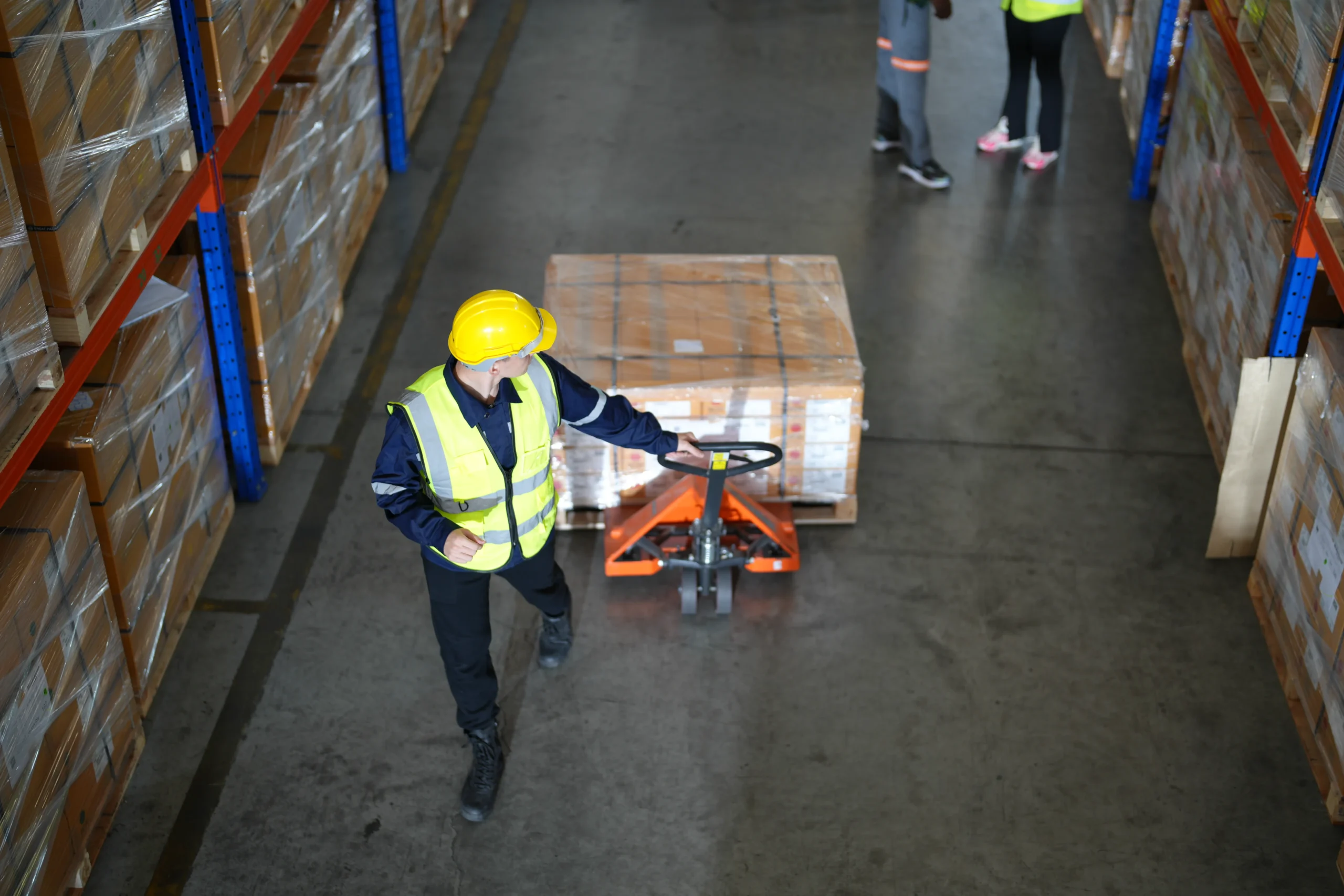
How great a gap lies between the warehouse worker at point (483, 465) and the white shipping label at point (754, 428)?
3.27 feet

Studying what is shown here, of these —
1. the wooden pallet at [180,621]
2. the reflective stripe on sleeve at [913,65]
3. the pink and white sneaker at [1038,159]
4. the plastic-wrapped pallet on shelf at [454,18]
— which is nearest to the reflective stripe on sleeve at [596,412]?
the wooden pallet at [180,621]

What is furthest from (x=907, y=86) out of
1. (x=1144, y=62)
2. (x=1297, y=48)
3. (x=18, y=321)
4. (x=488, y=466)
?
(x=18, y=321)

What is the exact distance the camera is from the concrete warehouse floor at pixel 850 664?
5.18 metres

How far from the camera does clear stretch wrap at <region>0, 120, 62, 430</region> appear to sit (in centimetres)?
409

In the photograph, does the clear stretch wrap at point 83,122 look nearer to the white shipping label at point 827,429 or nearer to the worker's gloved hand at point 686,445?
the worker's gloved hand at point 686,445

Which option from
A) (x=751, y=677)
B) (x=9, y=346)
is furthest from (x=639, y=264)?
(x=9, y=346)

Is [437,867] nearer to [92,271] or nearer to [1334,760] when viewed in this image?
[92,271]

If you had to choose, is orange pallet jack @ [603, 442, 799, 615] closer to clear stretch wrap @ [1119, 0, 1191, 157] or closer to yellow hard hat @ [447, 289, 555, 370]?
yellow hard hat @ [447, 289, 555, 370]

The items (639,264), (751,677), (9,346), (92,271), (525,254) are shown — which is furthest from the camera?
(525,254)

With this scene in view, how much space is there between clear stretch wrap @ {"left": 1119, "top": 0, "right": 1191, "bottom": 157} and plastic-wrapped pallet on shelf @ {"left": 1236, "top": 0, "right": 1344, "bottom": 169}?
1.82 meters

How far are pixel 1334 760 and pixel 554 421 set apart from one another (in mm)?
3180

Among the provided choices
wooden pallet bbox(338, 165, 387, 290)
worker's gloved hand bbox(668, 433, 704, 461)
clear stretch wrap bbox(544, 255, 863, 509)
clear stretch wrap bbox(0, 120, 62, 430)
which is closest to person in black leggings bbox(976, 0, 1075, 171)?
clear stretch wrap bbox(544, 255, 863, 509)

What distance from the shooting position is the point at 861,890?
199 inches

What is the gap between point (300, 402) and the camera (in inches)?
287
